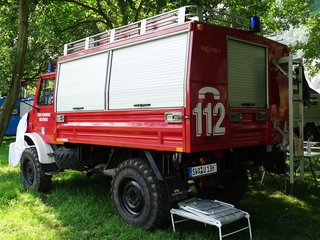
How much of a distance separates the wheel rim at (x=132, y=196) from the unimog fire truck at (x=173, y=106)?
15 millimetres

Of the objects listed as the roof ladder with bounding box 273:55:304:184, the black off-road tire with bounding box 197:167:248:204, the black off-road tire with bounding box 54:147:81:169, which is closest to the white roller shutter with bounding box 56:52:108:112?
the black off-road tire with bounding box 54:147:81:169

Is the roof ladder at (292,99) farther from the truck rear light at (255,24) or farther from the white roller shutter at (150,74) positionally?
the white roller shutter at (150,74)

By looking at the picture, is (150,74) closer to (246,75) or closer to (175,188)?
(246,75)

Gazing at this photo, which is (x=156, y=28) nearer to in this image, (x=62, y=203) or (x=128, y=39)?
(x=128, y=39)

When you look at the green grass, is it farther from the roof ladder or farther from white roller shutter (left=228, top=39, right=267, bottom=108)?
white roller shutter (left=228, top=39, right=267, bottom=108)

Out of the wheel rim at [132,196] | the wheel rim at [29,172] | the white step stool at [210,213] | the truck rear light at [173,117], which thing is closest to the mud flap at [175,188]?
the white step stool at [210,213]

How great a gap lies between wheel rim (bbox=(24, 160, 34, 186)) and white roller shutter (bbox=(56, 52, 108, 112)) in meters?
1.47

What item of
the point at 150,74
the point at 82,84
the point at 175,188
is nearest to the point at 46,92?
the point at 82,84

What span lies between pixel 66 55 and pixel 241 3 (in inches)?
309

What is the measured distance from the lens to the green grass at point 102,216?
4535mm

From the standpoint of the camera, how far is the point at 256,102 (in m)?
5.04

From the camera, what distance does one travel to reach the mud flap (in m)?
4.43

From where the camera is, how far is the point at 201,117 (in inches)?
163

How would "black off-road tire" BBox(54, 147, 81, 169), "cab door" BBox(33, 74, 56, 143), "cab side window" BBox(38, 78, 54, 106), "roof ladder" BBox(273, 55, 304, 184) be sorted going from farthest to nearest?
"cab side window" BBox(38, 78, 54, 106) < "cab door" BBox(33, 74, 56, 143) < "black off-road tire" BBox(54, 147, 81, 169) < "roof ladder" BBox(273, 55, 304, 184)
